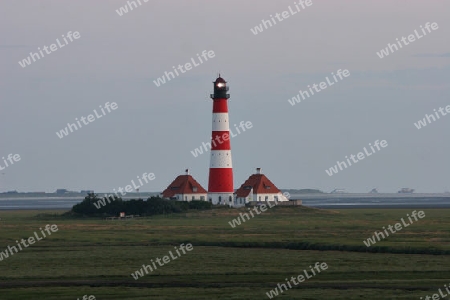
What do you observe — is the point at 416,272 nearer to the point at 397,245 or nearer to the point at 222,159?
the point at 397,245

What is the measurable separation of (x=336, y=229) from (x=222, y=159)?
2504 cm

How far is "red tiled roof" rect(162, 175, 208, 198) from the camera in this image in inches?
3957

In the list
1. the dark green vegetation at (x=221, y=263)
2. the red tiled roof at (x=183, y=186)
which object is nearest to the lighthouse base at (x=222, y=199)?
the red tiled roof at (x=183, y=186)

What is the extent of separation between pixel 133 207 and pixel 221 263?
48.8m

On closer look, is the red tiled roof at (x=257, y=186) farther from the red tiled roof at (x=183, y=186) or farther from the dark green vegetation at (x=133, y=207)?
the dark green vegetation at (x=133, y=207)

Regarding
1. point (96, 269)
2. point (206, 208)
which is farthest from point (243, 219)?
point (96, 269)

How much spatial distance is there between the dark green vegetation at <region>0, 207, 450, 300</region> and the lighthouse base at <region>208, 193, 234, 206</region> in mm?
20744

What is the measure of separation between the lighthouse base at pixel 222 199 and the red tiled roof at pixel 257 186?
2.66 meters

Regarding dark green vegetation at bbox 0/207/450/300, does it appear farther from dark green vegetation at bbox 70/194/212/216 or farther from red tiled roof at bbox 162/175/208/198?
red tiled roof at bbox 162/175/208/198

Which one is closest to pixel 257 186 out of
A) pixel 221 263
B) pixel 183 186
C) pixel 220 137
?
pixel 183 186

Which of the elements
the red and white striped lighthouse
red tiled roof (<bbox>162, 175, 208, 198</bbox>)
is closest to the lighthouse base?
the red and white striped lighthouse

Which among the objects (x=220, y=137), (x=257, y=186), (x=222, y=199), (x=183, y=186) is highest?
(x=220, y=137)

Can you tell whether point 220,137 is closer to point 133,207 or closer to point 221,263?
point 133,207

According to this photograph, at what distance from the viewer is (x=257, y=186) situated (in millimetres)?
99250
